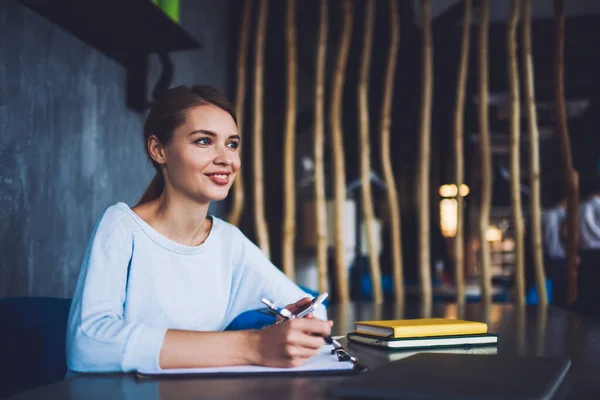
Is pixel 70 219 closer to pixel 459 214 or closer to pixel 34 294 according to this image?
pixel 34 294

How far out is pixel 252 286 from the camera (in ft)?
4.73

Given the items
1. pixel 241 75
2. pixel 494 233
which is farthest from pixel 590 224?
pixel 494 233

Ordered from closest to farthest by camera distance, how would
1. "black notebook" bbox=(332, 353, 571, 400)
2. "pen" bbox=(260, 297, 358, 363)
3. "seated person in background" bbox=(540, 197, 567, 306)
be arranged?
"black notebook" bbox=(332, 353, 571, 400) < "pen" bbox=(260, 297, 358, 363) < "seated person in background" bbox=(540, 197, 567, 306)

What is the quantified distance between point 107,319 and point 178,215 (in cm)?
35

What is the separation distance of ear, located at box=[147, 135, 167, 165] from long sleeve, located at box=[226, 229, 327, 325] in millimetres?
265

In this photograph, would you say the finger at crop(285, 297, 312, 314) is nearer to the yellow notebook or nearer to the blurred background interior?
the yellow notebook

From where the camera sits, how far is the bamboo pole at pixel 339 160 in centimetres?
336

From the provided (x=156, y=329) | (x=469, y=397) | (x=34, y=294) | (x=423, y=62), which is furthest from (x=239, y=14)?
(x=469, y=397)

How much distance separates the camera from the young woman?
37.0 inches

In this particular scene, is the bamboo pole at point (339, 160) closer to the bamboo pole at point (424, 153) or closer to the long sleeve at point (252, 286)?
the bamboo pole at point (424, 153)

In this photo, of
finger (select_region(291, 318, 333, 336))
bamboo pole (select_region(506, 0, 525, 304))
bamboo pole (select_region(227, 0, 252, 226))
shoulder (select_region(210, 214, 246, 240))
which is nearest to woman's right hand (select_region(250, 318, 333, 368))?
finger (select_region(291, 318, 333, 336))

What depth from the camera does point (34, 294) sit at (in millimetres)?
1810

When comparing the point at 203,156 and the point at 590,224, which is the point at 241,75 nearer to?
the point at 203,156

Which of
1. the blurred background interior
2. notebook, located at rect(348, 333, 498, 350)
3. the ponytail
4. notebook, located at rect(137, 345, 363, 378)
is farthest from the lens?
the blurred background interior
